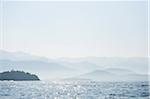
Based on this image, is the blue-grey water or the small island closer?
the blue-grey water

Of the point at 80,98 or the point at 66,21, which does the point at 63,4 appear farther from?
the point at 80,98

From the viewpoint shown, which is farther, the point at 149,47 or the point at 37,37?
the point at 37,37

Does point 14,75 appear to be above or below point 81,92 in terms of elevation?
above

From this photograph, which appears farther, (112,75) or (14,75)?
(14,75)

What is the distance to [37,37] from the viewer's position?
4109mm

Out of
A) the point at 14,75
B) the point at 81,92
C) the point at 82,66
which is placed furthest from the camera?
the point at 14,75

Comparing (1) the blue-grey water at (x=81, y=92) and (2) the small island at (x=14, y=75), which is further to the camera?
(2) the small island at (x=14, y=75)

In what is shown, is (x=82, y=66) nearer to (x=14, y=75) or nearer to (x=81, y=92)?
(x=81, y=92)

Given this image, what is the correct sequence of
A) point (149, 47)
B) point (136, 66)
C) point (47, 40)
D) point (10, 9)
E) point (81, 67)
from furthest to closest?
1. point (81, 67)
2. point (136, 66)
3. point (47, 40)
4. point (10, 9)
5. point (149, 47)

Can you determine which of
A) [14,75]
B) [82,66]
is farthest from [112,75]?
[14,75]

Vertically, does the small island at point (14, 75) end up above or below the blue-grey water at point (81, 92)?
above

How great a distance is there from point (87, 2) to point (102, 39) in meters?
0.54

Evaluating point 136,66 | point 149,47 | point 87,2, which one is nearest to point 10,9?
point 87,2

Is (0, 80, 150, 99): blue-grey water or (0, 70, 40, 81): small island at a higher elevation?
(0, 70, 40, 81): small island
